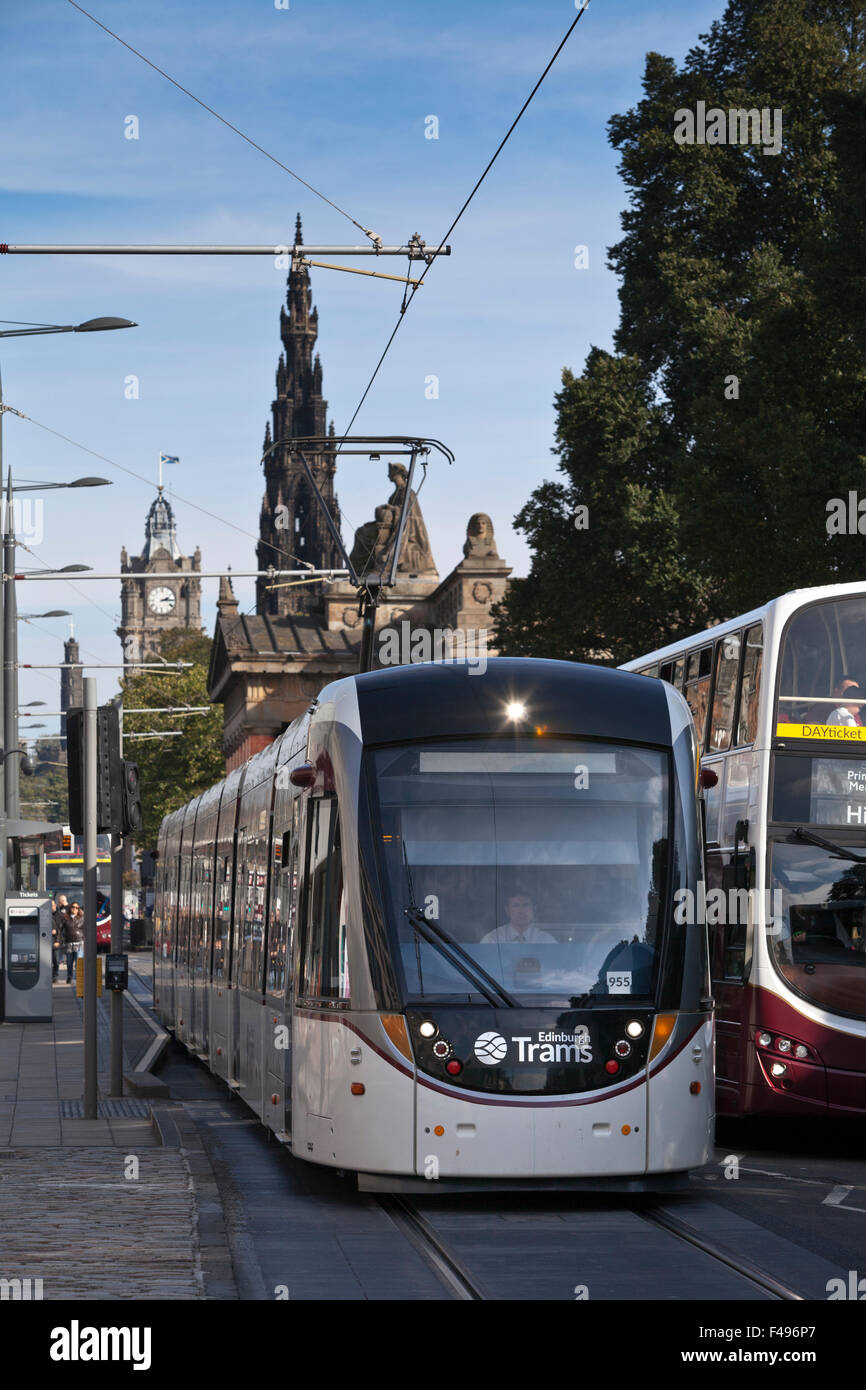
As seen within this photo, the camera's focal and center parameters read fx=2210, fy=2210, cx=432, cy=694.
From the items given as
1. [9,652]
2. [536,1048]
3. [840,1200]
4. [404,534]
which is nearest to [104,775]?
[536,1048]

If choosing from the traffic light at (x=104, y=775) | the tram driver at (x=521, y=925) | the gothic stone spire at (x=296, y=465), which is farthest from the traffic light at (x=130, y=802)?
the gothic stone spire at (x=296, y=465)

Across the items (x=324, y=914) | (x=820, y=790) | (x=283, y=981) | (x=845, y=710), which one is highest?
(x=845, y=710)

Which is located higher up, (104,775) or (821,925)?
(104,775)

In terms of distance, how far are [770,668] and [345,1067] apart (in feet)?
18.6

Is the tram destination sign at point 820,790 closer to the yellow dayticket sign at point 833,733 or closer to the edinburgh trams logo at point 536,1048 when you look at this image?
the yellow dayticket sign at point 833,733

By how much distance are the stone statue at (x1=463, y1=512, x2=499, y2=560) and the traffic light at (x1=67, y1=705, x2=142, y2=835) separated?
192 ft

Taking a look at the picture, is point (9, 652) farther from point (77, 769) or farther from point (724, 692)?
point (724, 692)

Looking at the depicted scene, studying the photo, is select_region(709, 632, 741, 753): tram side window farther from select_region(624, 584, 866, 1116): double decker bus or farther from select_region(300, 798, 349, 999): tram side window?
select_region(300, 798, 349, 999): tram side window

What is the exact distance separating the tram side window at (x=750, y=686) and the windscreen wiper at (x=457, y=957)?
4.94 metres

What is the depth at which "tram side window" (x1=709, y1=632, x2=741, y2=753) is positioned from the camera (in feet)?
55.5

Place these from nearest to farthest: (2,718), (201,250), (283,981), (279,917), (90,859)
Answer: (283,981) → (279,917) → (201,250) → (90,859) → (2,718)

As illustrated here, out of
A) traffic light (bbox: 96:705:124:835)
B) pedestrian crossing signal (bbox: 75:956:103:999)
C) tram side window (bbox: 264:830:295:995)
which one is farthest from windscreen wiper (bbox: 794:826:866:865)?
pedestrian crossing signal (bbox: 75:956:103:999)

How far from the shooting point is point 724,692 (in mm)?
17188

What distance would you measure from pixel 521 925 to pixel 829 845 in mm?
4616
